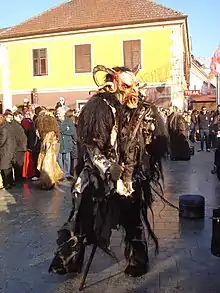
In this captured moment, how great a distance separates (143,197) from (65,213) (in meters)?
2.76

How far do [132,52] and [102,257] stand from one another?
71.1ft

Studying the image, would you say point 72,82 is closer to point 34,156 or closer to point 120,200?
point 34,156

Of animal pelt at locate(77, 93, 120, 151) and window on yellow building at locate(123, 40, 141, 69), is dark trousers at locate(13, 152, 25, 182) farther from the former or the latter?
window on yellow building at locate(123, 40, 141, 69)

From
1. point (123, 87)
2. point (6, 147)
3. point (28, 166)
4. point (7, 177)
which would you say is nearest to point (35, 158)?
point (28, 166)

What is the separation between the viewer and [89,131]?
11.5ft

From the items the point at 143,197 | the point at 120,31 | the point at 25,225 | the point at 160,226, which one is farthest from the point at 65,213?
the point at 120,31

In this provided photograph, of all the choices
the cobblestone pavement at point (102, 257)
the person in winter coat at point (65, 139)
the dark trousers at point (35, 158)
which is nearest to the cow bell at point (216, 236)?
the cobblestone pavement at point (102, 257)

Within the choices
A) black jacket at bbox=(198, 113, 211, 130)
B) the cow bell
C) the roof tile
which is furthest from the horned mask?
the roof tile

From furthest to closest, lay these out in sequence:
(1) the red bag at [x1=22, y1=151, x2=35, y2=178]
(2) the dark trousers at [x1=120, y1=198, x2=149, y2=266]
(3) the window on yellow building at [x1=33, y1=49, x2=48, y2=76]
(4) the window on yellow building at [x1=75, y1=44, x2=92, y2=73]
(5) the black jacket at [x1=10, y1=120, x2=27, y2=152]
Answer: (3) the window on yellow building at [x1=33, y1=49, x2=48, y2=76] < (4) the window on yellow building at [x1=75, y1=44, x2=92, y2=73] < (1) the red bag at [x1=22, y1=151, x2=35, y2=178] < (5) the black jacket at [x1=10, y1=120, x2=27, y2=152] < (2) the dark trousers at [x1=120, y1=198, x2=149, y2=266]

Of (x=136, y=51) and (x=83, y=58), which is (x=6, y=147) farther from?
(x=83, y=58)

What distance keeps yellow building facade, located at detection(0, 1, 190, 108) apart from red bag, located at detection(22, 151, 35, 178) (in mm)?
14512

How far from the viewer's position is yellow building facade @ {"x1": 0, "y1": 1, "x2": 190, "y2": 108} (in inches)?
966

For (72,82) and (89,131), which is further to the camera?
(72,82)

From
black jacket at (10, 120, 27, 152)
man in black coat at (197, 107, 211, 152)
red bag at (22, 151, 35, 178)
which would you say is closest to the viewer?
black jacket at (10, 120, 27, 152)
